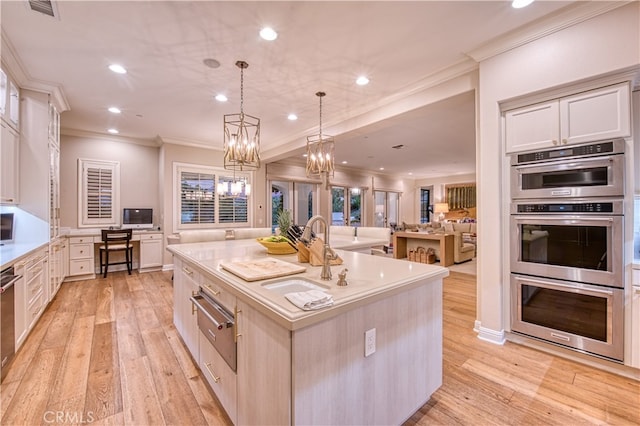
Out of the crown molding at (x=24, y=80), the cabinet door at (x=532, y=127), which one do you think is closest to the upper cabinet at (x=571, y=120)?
the cabinet door at (x=532, y=127)

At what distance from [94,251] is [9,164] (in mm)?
2918

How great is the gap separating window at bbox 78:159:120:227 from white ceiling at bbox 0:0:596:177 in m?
1.15

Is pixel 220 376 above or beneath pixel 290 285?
beneath

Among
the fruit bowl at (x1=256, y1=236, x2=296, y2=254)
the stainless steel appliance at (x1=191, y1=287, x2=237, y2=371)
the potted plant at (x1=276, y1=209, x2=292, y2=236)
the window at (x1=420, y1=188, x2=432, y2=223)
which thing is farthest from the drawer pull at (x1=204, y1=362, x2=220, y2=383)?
the window at (x1=420, y1=188, x2=432, y2=223)

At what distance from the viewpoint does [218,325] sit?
150 centimetres

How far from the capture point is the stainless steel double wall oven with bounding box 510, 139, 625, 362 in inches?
79.5

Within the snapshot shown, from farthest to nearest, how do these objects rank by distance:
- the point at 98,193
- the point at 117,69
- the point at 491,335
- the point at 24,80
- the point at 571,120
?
the point at 98,193, the point at 24,80, the point at 117,69, the point at 491,335, the point at 571,120

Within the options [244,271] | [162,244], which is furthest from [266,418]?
[162,244]

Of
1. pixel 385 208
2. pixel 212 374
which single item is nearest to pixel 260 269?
pixel 212 374

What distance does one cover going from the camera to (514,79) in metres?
2.40

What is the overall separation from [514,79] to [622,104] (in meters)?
0.76

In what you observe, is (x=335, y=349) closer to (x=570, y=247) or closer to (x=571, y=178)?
(x=570, y=247)

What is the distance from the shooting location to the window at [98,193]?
5398 millimetres

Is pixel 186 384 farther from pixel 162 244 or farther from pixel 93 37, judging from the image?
pixel 162 244
